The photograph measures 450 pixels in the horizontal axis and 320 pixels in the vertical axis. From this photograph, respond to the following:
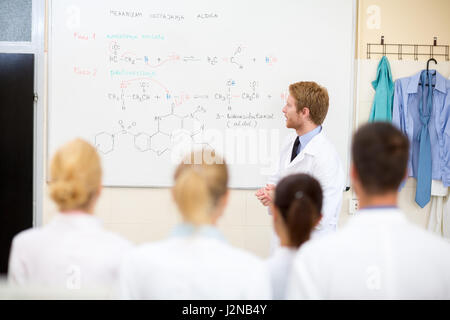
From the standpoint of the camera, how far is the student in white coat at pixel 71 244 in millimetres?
1206

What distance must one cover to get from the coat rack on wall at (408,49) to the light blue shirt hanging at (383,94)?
0.25ft

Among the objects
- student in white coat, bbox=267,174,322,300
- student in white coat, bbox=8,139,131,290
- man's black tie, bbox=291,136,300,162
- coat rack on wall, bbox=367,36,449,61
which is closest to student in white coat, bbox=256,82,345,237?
man's black tie, bbox=291,136,300,162

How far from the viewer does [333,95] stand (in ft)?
10.00

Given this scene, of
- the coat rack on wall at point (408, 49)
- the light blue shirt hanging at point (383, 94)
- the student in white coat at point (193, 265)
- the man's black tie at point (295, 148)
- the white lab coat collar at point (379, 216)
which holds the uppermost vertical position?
the coat rack on wall at point (408, 49)

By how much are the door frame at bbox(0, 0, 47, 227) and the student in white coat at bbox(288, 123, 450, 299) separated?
7.46 ft

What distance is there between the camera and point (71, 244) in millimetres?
1221

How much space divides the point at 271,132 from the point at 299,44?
0.58m

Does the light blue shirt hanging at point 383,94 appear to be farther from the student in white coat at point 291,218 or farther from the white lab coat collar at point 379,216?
Result: the white lab coat collar at point 379,216

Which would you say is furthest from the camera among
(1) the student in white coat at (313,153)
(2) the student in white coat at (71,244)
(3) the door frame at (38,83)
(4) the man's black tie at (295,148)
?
(3) the door frame at (38,83)

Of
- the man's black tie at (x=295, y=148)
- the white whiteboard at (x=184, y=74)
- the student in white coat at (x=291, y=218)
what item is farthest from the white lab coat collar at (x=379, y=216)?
the white whiteboard at (x=184, y=74)

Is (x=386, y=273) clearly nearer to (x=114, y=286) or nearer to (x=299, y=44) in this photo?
(x=114, y=286)

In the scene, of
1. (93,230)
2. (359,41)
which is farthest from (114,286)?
(359,41)

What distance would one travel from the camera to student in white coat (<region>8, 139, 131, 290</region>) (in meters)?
1.21

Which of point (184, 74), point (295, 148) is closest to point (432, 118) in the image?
point (295, 148)
